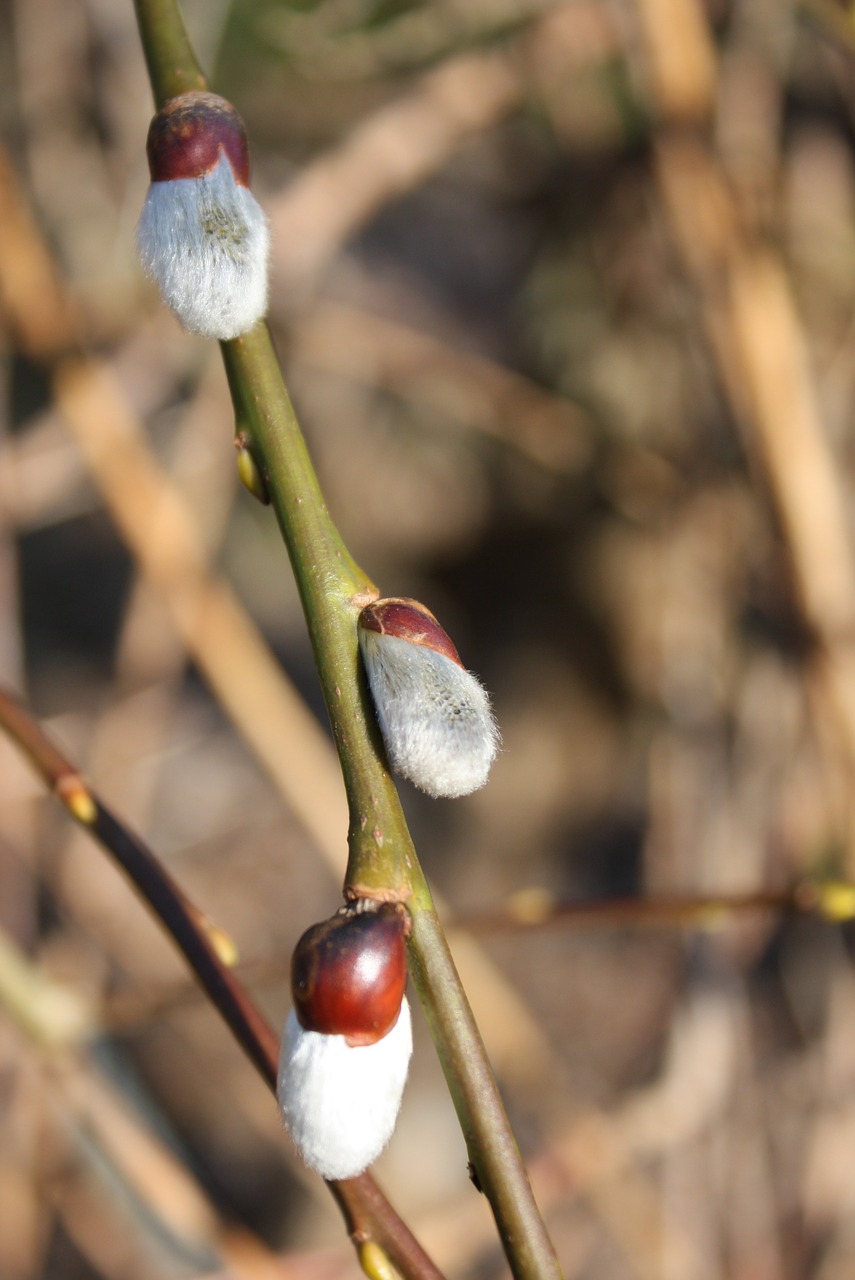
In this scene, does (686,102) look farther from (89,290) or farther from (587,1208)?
(587,1208)

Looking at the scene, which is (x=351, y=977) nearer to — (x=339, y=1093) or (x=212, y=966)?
(x=339, y=1093)

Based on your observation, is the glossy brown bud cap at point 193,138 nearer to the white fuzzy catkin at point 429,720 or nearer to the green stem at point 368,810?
the green stem at point 368,810

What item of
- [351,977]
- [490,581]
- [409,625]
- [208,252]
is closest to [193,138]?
[208,252]

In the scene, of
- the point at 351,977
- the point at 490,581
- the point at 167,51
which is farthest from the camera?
the point at 490,581

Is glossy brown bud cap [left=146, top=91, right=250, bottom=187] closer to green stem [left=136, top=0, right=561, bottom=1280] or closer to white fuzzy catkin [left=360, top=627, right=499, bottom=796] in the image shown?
green stem [left=136, top=0, right=561, bottom=1280]

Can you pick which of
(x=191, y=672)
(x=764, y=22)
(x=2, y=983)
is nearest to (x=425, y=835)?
(x=191, y=672)

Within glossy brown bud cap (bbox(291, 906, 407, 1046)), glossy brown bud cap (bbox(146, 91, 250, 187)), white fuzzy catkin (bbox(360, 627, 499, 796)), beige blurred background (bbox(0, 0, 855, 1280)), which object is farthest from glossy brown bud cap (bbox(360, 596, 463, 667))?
beige blurred background (bbox(0, 0, 855, 1280))
